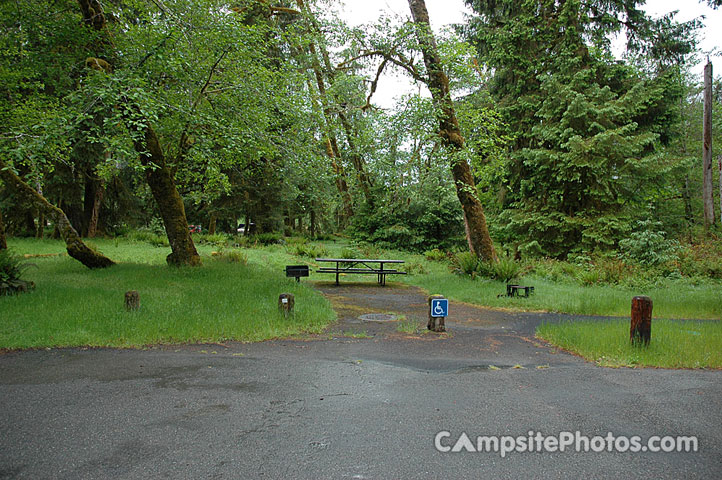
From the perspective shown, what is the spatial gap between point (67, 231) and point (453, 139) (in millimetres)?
11809

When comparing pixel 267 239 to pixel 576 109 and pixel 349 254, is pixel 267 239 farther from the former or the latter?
pixel 576 109

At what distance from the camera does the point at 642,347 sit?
6.02 m

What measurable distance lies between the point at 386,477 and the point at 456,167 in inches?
484

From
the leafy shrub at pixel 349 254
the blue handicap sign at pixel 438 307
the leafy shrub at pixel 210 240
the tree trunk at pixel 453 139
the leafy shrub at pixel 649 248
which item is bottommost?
the blue handicap sign at pixel 438 307

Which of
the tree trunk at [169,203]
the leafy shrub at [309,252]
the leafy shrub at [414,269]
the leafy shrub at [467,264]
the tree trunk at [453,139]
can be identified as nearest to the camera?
the tree trunk at [169,203]

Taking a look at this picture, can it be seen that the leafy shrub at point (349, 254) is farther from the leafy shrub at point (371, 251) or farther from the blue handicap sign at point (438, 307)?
the blue handicap sign at point (438, 307)

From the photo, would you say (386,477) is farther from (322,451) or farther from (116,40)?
(116,40)

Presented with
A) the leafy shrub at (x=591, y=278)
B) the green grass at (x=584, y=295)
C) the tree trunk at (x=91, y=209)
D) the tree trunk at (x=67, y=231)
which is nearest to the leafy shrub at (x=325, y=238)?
the tree trunk at (x=91, y=209)

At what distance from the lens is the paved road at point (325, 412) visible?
9.77 feet

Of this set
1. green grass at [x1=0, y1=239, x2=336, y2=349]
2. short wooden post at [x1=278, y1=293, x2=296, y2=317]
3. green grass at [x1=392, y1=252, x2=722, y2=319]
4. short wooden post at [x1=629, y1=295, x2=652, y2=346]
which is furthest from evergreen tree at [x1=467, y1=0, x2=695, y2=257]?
short wooden post at [x1=278, y1=293, x2=296, y2=317]

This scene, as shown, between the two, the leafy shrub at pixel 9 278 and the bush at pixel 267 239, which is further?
the bush at pixel 267 239

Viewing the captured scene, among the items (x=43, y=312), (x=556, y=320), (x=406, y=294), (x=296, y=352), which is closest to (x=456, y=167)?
(x=406, y=294)

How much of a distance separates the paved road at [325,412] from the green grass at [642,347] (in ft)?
1.28

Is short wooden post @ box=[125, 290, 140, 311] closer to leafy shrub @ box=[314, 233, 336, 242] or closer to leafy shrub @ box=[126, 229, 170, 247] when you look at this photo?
leafy shrub @ box=[126, 229, 170, 247]
